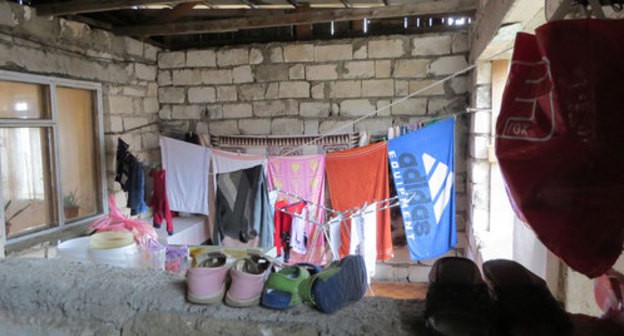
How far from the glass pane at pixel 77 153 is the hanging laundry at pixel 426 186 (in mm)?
2746

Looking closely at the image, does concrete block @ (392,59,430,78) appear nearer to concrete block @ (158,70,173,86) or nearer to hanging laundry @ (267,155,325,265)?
hanging laundry @ (267,155,325,265)

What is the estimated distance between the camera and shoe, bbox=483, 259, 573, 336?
72 cm

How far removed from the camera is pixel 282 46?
3.97 metres

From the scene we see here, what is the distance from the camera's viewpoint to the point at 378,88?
3.81 metres

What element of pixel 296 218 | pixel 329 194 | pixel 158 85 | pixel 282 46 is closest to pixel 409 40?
pixel 282 46

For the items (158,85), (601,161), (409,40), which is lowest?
(601,161)

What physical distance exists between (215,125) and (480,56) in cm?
270

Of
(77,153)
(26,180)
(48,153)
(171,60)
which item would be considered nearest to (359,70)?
(171,60)

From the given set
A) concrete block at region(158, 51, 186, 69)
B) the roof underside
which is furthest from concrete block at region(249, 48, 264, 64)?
concrete block at region(158, 51, 186, 69)

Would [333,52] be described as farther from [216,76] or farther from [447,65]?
[216,76]

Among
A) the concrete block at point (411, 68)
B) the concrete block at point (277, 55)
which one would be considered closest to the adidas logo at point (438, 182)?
the concrete block at point (411, 68)

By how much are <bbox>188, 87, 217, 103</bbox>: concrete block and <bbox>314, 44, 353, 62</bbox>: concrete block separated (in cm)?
119

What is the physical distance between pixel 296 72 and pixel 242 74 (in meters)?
0.59

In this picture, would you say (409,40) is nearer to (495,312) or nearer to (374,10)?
(374,10)
